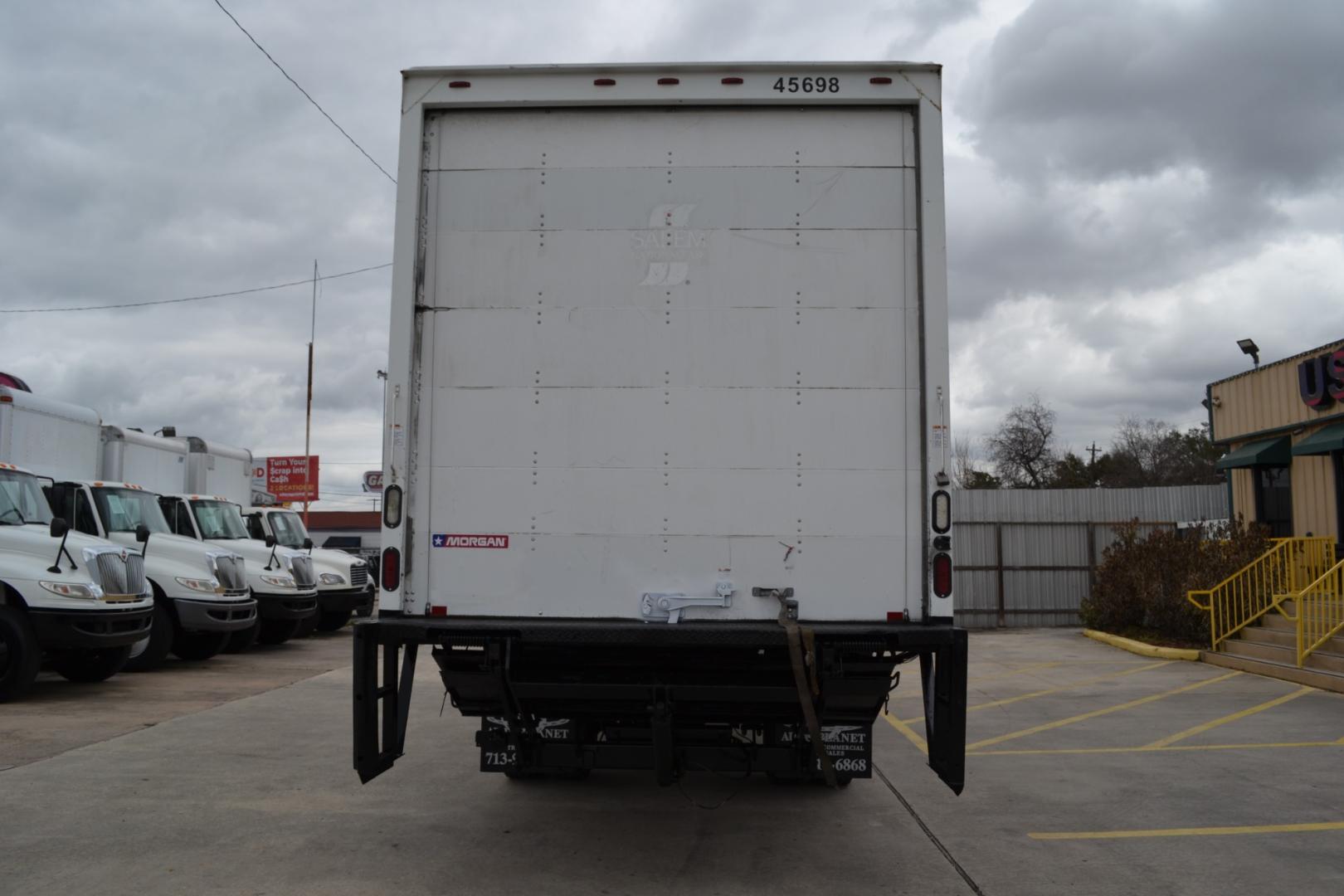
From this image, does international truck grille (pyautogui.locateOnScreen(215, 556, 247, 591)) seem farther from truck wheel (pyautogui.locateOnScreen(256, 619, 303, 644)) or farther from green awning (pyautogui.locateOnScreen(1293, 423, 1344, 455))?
green awning (pyautogui.locateOnScreen(1293, 423, 1344, 455))

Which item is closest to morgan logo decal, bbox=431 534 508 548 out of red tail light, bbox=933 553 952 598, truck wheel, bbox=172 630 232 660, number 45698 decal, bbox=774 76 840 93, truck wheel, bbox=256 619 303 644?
red tail light, bbox=933 553 952 598

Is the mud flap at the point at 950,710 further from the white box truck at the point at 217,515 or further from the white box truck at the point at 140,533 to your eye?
the white box truck at the point at 217,515

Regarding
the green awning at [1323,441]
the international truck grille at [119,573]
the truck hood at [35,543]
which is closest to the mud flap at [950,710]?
the truck hood at [35,543]

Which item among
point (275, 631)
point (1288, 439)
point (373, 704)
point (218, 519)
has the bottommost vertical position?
point (275, 631)

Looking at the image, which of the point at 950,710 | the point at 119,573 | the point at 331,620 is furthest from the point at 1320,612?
the point at 331,620

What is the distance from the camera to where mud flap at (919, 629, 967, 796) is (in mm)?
4945

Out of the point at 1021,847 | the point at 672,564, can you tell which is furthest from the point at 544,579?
the point at 1021,847

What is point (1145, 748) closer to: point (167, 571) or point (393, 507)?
point (393, 507)

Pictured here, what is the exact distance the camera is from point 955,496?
22312 millimetres

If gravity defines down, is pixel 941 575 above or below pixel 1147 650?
above

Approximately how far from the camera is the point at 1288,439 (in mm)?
17969

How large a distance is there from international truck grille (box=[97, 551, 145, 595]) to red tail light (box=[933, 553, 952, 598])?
980cm

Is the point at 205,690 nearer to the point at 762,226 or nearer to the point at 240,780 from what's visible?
the point at 240,780

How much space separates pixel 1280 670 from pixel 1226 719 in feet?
11.4
